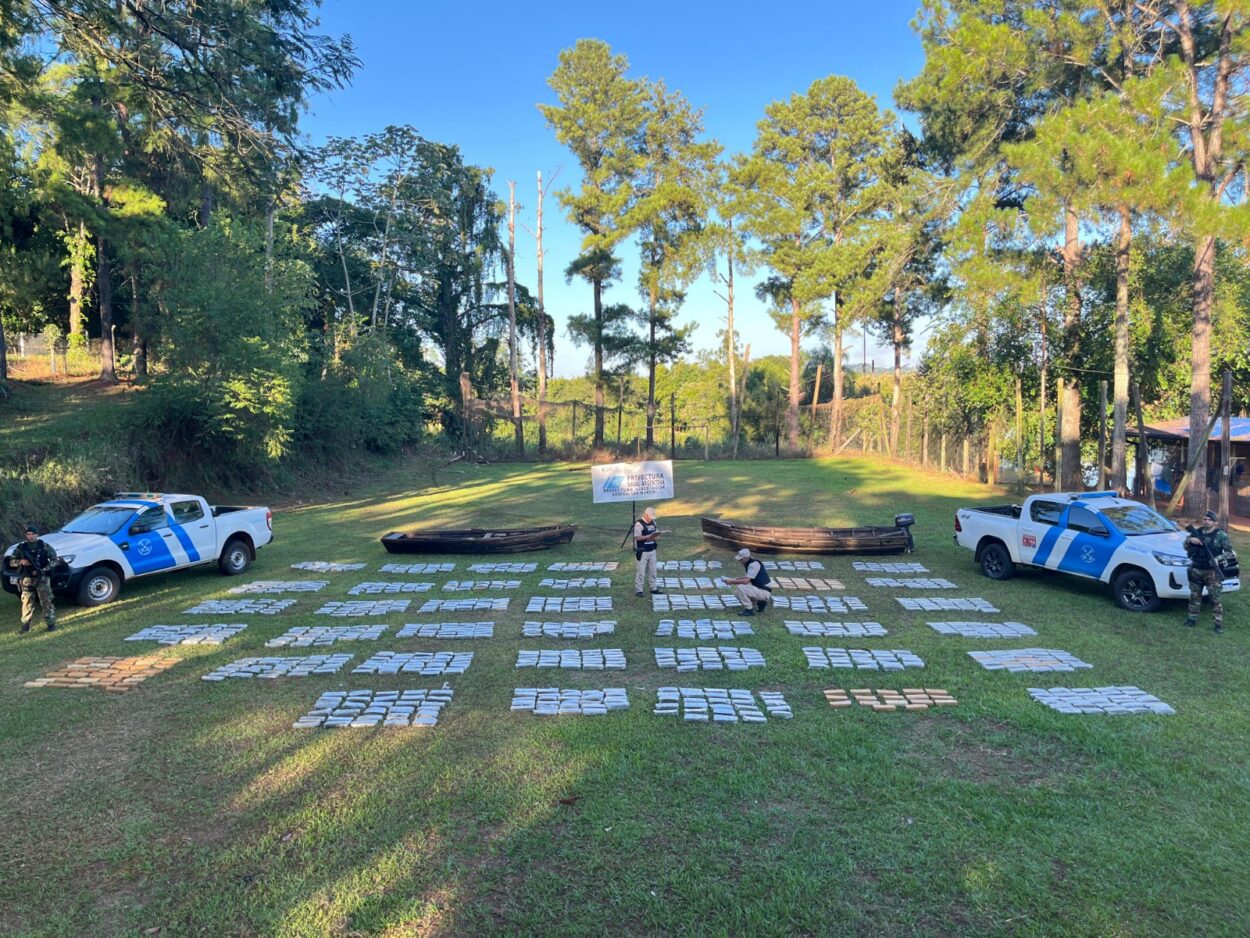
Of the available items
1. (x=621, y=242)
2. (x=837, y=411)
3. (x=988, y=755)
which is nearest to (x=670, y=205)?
(x=621, y=242)

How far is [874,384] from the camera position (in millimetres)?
43906

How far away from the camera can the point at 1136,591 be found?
34.4ft

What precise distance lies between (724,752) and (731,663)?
2.28m

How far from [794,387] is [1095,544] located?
27.3 meters

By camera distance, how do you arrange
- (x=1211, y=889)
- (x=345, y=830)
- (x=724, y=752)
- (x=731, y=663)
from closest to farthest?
(x=1211, y=889), (x=345, y=830), (x=724, y=752), (x=731, y=663)

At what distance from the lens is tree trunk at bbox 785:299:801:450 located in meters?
37.0

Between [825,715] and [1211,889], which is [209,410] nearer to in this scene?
[825,715]

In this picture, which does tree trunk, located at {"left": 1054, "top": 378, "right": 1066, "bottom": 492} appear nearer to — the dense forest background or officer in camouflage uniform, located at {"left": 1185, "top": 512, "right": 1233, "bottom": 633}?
the dense forest background

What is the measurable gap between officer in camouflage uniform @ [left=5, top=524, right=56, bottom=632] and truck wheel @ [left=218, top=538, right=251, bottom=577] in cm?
332

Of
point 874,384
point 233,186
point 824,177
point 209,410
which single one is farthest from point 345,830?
point 874,384

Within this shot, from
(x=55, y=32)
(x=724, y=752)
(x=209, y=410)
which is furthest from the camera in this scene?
(x=209, y=410)

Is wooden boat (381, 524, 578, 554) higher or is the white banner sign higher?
the white banner sign

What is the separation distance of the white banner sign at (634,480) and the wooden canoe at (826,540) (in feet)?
6.25

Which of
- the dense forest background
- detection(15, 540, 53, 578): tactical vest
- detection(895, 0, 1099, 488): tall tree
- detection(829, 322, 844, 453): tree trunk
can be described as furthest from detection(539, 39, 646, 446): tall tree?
detection(15, 540, 53, 578): tactical vest
